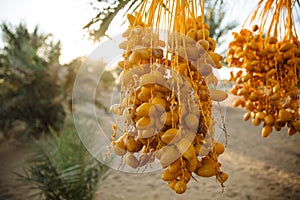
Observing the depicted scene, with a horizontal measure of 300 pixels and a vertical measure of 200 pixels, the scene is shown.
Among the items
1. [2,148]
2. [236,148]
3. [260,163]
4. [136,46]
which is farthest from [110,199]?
[2,148]

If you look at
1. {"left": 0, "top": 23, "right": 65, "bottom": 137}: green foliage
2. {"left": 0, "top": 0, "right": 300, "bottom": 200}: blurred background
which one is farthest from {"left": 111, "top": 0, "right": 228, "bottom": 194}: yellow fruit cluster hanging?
{"left": 0, "top": 23, "right": 65, "bottom": 137}: green foliage

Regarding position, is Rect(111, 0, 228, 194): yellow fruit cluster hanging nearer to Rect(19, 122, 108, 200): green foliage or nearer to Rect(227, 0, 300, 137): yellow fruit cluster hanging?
Rect(227, 0, 300, 137): yellow fruit cluster hanging

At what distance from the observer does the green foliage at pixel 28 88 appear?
5.05 m

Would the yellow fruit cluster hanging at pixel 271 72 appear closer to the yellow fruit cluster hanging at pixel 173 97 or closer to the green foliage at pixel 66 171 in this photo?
the yellow fruit cluster hanging at pixel 173 97

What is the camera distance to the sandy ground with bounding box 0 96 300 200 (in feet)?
9.12

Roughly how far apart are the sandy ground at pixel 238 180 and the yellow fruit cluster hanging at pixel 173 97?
187cm

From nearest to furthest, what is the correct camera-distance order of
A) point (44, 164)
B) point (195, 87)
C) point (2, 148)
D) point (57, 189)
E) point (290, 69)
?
point (195, 87), point (290, 69), point (57, 189), point (44, 164), point (2, 148)

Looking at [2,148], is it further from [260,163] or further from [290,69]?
[290,69]

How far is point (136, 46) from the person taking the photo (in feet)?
1.73

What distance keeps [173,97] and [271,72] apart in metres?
0.54

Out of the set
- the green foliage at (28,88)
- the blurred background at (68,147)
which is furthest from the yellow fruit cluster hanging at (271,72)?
the green foliage at (28,88)

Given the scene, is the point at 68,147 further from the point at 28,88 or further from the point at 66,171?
the point at 28,88

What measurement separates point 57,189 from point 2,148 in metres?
3.77

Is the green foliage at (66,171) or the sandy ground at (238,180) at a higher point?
the green foliage at (66,171)
